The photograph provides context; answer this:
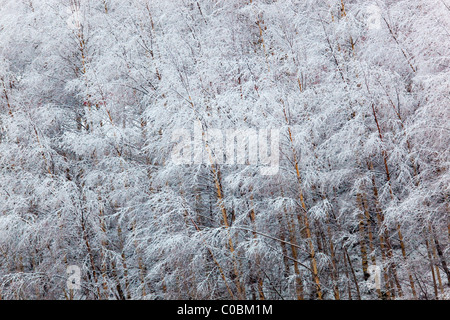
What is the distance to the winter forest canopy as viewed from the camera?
246 inches

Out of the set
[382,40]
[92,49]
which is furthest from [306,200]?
[92,49]

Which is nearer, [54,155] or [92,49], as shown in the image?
[54,155]

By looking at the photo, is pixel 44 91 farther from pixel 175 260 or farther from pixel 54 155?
pixel 175 260

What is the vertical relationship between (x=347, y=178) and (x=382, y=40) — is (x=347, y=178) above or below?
below

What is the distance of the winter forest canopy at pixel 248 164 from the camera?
A: 625cm

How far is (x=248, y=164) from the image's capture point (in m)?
6.64

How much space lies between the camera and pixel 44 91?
973cm

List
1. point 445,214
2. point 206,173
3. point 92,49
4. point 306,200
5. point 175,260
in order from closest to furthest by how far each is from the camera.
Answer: point 445,214 < point 175,260 < point 306,200 < point 206,173 < point 92,49

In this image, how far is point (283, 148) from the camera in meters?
6.41

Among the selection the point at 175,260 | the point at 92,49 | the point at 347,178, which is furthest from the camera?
the point at 92,49

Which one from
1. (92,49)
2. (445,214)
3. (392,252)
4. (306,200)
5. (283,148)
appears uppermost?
(92,49)

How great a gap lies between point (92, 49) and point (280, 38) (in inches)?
202

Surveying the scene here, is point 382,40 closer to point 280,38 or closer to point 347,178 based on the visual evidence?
point 280,38

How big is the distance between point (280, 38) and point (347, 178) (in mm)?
3533
